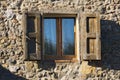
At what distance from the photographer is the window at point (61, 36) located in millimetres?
8547

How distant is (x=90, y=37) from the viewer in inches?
341

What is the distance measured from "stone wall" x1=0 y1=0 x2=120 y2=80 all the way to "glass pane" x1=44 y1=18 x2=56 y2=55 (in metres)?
0.24

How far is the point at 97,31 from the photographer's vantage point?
28.3 feet

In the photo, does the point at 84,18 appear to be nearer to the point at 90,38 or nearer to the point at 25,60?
the point at 90,38

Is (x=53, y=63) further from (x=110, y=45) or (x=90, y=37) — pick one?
(x=110, y=45)

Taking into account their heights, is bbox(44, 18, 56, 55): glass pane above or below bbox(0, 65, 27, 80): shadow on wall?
above

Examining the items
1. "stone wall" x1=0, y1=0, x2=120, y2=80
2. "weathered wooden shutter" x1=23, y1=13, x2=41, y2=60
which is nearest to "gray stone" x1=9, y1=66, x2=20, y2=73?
"stone wall" x1=0, y1=0, x2=120, y2=80

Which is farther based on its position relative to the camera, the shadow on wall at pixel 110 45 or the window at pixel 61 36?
the shadow on wall at pixel 110 45

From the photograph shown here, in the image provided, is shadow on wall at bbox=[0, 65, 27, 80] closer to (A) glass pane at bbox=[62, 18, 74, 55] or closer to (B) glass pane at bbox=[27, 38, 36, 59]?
(B) glass pane at bbox=[27, 38, 36, 59]

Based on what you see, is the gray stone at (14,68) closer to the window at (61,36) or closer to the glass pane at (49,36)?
the window at (61,36)

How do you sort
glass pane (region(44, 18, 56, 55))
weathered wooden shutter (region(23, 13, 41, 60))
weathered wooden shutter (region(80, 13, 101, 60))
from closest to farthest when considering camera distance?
weathered wooden shutter (region(23, 13, 41, 60))
weathered wooden shutter (region(80, 13, 101, 60))
glass pane (region(44, 18, 56, 55))

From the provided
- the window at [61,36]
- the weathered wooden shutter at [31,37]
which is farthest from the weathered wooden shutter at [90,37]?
the weathered wooden shutter at [31,37]

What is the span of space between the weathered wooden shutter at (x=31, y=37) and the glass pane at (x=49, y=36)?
331mm

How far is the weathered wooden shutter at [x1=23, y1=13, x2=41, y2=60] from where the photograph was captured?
27.9 feet
